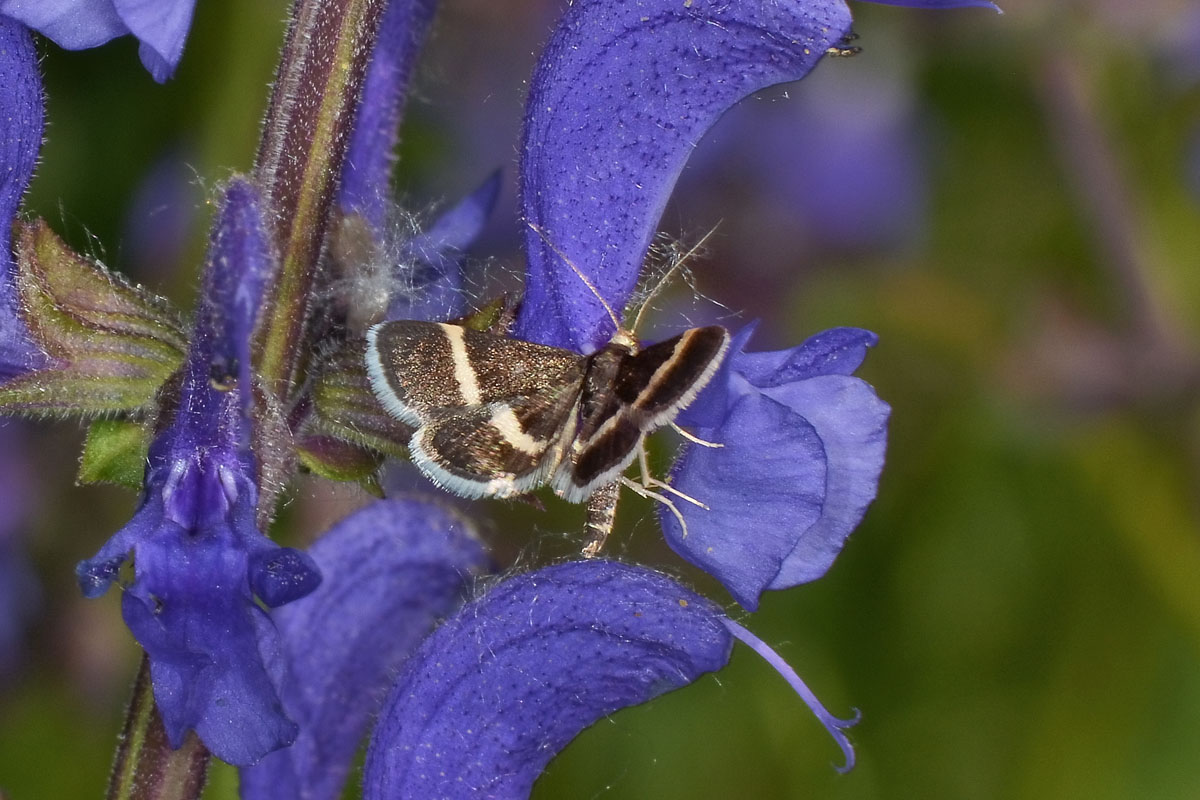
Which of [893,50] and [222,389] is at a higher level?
[222,389]

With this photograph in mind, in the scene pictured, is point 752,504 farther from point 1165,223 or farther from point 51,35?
point 1165,223

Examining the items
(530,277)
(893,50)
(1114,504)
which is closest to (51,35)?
(530,277)

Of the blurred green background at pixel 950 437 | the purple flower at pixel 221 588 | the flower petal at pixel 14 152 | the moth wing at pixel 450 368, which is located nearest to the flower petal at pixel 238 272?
the purple flower at pixel 221 588

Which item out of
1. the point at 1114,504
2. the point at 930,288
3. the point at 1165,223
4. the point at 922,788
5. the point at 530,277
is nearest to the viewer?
the point at 530,277

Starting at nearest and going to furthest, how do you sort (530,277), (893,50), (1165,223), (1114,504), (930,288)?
(530,277) < (1114,504) < (930,288) < (1165,223) < (893,50)

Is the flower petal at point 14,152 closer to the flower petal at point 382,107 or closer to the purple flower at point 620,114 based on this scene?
the flower petal at point 382,107

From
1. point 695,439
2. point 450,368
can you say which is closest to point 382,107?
point 450,368

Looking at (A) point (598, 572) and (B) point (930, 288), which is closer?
(A) point (598, 572)
